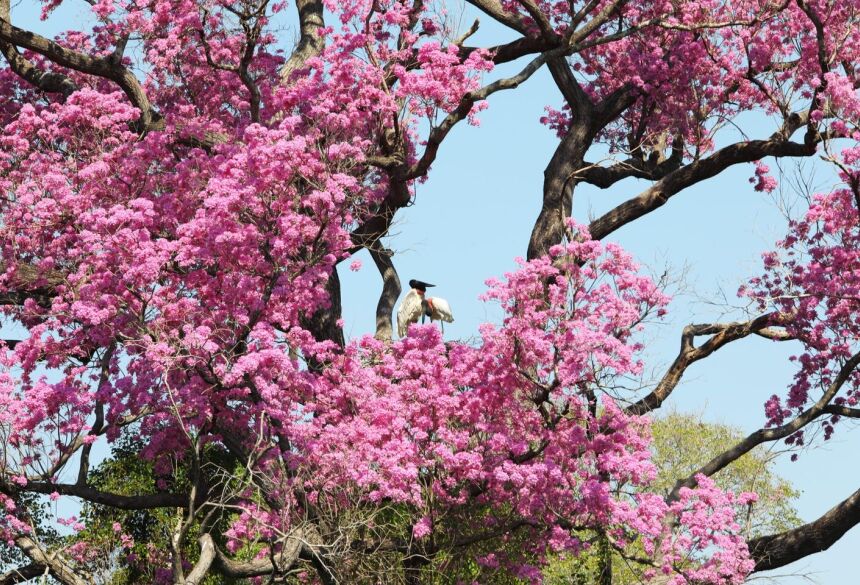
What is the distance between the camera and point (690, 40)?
18.6 m

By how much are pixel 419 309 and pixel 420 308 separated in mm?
23

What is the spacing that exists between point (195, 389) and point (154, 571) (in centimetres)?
559

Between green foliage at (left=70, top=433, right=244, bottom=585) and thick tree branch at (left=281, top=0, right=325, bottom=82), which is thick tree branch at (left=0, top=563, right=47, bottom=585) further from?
thick tree branch at (left=281, top=0, right=325, bottom=82)

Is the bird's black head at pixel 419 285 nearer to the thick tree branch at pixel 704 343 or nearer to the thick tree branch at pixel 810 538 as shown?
the thick tree branch at pixel 704 343

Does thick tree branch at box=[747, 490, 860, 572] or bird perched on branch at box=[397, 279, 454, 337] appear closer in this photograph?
thick tree branch at box=[747, 490, 860, 572]

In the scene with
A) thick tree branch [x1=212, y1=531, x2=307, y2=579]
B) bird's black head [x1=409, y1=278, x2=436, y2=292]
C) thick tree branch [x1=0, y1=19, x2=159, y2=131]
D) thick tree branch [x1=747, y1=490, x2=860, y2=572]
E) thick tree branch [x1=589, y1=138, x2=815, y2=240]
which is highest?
thick tree branch [x1=0, y1=19, x2=159, y2=131]

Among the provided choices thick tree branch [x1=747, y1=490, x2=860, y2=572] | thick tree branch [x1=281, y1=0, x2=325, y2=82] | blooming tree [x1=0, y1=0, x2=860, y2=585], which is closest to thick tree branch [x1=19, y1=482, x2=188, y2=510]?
blooming tree [x1=0, y1=0, x2=860, y2=585]

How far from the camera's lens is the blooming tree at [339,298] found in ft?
46.0

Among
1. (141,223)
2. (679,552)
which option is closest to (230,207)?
(141,223)

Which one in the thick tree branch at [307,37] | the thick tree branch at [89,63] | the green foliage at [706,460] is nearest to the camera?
the thick tree branch at [89,63]

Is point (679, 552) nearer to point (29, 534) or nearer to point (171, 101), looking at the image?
point (29, 534)

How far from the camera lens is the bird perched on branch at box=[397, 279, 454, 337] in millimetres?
17891

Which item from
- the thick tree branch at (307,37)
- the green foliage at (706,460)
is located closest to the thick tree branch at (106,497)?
the thick tree branch at (307,37)

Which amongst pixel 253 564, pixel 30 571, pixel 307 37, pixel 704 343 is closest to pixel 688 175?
pixel 704 343
